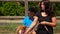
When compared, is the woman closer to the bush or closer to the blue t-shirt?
the blue t-shirt

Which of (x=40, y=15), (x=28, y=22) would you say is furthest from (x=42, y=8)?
(x=28, y=22)

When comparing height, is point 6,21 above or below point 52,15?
below

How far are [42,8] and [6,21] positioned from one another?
4164mm

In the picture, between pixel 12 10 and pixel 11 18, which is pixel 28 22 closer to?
pixel 11 18

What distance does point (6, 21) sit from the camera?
9.73m

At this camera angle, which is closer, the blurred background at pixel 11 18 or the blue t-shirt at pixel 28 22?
the blue t-shirt at pixel 28 22

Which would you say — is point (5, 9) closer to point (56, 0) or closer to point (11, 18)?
point (11, 18)

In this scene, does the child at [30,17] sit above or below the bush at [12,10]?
above

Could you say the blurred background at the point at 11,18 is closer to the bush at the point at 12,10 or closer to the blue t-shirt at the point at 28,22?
the bush at the point at 12,10

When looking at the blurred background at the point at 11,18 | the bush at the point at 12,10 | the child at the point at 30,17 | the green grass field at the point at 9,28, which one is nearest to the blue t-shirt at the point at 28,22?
the child at the point at 30,17

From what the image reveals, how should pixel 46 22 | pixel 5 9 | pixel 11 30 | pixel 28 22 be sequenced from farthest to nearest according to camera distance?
pixel 5 9, pixel 11 30, pixel 28 22, pixel 46 22

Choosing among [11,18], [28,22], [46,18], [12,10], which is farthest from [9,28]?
[46,18]

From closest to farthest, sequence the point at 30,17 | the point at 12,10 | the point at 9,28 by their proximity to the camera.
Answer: the point at 30,17 < the point at 9,28 < the point at 12,10

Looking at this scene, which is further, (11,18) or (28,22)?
(11,18)
